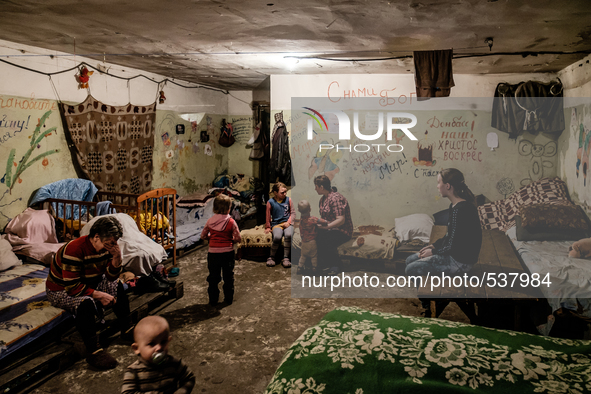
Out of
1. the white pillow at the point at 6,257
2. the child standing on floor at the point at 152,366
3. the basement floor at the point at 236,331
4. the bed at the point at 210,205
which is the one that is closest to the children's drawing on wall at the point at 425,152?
the basement floor at the point at 236,331

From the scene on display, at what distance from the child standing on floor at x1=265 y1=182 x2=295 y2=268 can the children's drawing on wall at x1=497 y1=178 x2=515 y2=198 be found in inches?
134

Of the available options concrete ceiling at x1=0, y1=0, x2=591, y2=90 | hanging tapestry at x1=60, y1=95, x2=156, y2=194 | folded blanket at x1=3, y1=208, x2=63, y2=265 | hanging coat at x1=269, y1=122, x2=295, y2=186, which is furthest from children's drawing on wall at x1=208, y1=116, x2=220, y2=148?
folded blanket at x1=3, y1=208, x2=63, y2=265

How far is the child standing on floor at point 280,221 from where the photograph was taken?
584 centimetres

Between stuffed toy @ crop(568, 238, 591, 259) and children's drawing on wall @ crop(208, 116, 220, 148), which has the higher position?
children's drawing on wall @ crop(208, 116, 220, 148)

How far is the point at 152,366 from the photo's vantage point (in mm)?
1867

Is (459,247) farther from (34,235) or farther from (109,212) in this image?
(34,235)

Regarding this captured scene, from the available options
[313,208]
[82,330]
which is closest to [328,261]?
[313,208]

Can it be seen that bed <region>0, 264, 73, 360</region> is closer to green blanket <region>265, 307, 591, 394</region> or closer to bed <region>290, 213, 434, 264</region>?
green blanket <region>265, 307, 591, 394</region>

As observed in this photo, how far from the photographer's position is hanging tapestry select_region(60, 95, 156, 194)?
558 centimetres

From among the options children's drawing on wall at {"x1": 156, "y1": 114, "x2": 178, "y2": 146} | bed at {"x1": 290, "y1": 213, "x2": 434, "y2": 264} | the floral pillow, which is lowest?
bed at {"x1": 290, "y1": 213, "x2": 434, "y2": 264}

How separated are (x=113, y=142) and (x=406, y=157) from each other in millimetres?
4675

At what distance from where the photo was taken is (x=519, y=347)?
1.87 meters

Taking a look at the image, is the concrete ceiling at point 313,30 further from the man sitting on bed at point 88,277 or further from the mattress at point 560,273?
the mattress at point 560,273

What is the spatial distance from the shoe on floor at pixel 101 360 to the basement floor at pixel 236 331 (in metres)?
0.04
